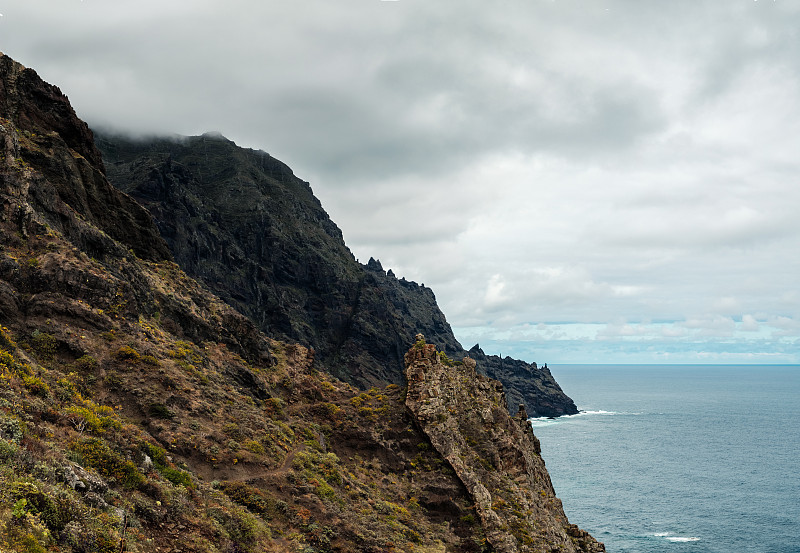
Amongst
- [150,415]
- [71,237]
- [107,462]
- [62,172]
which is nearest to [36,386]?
[107,462]

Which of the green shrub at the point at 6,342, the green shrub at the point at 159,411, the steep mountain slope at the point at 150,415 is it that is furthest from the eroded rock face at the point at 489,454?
the green shrub at the point at 6,342

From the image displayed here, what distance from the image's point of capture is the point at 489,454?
1772 inches

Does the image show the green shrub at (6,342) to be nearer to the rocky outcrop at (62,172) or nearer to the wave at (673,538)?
the rocky outcrop at (62,172)

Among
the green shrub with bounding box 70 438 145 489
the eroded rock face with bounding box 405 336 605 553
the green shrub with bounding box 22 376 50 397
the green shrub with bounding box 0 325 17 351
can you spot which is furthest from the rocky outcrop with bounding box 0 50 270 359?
the eroded rock face with bounding box 405 336 605 553

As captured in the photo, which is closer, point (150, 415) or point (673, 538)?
point (150, 415)

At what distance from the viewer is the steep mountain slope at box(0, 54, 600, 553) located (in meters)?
18.8

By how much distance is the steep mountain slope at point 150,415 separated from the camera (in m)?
18.8

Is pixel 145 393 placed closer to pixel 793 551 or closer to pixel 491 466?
pixel 491 466

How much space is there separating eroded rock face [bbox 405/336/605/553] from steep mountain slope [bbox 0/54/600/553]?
966mm

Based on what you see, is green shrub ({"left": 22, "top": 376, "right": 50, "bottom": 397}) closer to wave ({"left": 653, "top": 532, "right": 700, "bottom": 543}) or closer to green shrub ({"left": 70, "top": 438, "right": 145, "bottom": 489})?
green shrub ({"left": 70, "top": 438, "right": 145, "bottom": 489})

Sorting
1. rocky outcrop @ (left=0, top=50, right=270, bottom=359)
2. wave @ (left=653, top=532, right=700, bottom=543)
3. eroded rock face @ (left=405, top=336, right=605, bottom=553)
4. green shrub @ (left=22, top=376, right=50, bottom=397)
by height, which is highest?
A: rocky outcrop @ (left=0, top=50, right=270, bottom=359)

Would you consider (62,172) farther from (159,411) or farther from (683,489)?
(683,489)

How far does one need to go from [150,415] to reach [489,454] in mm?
28769

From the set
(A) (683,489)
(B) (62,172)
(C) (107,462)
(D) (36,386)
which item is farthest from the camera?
(A) (683,489)
